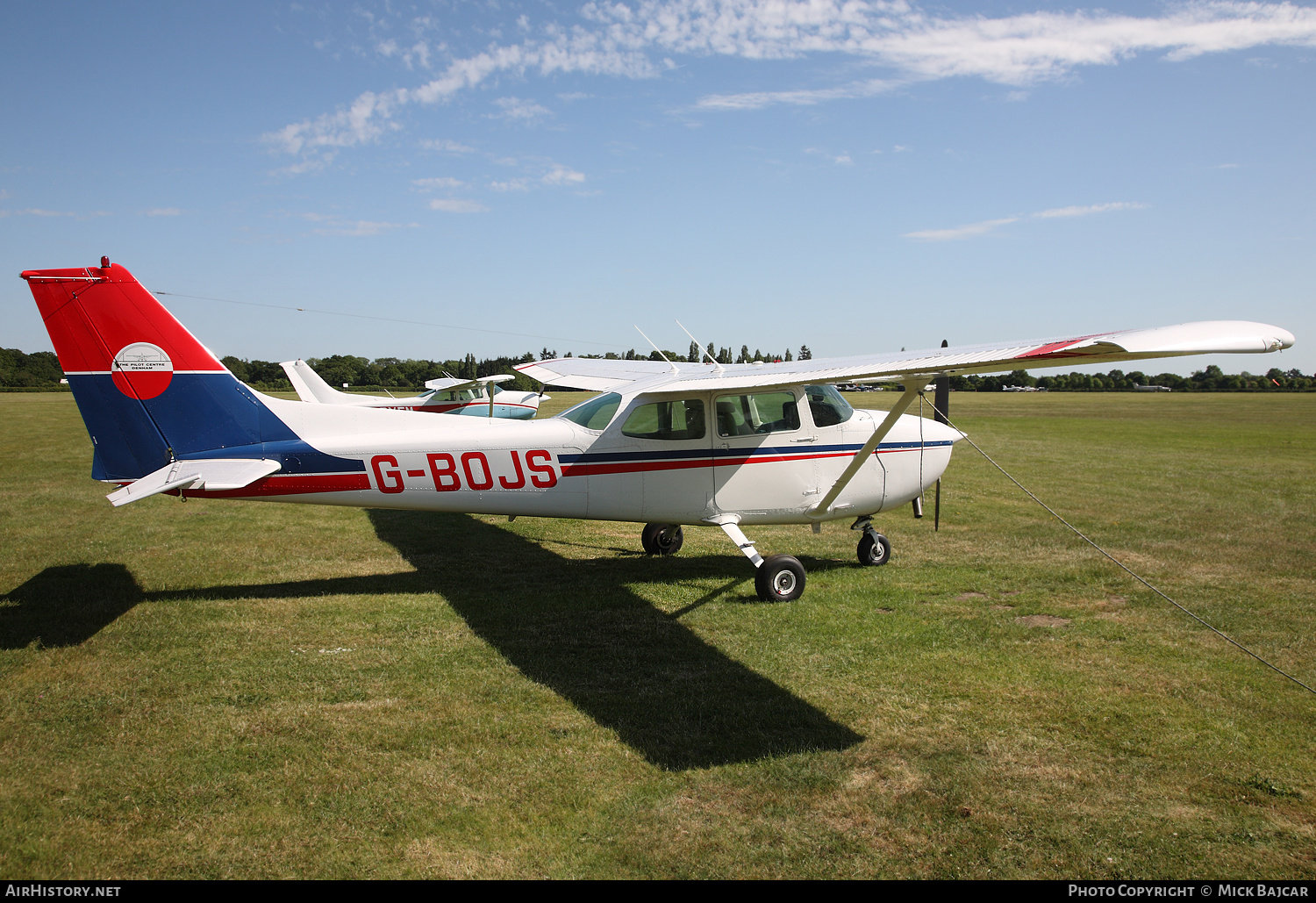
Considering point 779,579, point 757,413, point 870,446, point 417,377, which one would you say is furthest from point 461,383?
point 417,377

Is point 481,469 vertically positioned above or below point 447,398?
below

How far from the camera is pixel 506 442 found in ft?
22.3

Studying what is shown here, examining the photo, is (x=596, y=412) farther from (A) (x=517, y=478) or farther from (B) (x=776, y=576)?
(B) (x=776, y=576)

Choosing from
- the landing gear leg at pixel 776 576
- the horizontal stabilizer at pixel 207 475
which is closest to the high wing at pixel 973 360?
the landing gear leg at pixel 776 576

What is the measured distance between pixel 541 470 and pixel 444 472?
863mm

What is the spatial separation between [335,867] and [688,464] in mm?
4572

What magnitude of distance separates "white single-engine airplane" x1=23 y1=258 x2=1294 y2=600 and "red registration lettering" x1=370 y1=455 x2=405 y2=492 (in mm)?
15

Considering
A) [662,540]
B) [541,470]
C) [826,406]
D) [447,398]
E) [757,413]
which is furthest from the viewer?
[447,398]

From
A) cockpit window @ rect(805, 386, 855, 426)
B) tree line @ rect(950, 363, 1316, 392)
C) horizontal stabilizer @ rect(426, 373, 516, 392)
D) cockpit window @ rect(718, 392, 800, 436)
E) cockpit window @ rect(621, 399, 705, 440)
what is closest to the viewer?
cockpit window @ rect(621, 399, 705, 440)

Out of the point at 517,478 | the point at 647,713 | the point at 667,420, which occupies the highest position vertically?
the point at 667,420

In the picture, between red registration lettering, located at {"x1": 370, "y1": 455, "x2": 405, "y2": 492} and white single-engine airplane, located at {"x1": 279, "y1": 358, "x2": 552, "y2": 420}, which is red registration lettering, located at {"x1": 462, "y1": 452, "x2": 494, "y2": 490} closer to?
red registration lettering, located at {"x1": 370, "y1": 455, "x2": 405, "y2": 492}

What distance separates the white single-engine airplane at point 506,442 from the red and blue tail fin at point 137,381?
1 centimetres

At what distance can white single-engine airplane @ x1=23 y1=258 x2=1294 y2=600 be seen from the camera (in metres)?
6.12

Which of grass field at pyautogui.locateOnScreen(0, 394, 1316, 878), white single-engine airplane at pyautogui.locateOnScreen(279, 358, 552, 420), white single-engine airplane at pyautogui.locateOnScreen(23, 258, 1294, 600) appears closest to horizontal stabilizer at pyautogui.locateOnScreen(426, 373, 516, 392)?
white single-engine airplane at pyautogui.locateOnScreen(279, 358, 552, 420)
